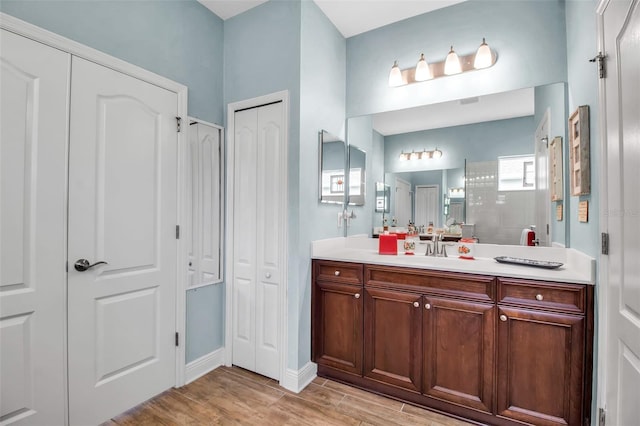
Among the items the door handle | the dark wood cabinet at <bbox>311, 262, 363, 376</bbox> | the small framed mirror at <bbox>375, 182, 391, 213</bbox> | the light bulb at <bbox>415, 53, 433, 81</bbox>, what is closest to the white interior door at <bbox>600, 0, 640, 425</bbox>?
the light bulb at <bbox>415, 53, 433, 81</bbox>

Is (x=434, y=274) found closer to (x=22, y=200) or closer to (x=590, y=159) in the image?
(x=590, y=159)

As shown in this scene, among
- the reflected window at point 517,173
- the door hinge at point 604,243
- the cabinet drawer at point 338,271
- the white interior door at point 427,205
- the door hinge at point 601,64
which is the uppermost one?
the door hinge at point 601,64

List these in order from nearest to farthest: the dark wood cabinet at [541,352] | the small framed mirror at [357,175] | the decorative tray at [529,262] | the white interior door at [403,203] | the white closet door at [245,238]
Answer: the dark wood cabinet at [541,352]
the decorative tray at [529,262]
the white closet door at [245,238]
the white interior door at [403,203]
the small framed mirror at [357,175]

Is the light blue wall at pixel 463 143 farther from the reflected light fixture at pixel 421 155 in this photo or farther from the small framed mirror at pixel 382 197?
the small framed mirror at pixel 382 197

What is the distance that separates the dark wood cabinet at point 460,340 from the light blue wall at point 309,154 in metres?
0.15

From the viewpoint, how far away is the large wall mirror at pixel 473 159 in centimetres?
210

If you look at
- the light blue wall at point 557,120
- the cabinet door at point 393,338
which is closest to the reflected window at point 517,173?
the light blue wall at point 557,120

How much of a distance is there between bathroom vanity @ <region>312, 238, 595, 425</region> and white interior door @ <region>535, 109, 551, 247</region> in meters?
0.13

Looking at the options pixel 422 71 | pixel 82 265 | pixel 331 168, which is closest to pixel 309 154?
pixel 331 168

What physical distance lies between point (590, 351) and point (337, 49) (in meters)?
2.79

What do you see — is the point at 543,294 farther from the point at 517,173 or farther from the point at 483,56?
the point at 483,56

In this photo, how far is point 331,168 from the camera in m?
2.62

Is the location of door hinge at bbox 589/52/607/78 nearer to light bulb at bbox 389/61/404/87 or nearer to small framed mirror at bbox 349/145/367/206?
light bulb at bbox 389/61/404/87

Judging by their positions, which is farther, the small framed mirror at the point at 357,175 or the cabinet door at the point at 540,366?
the small framed mirror at the point at 357,175
